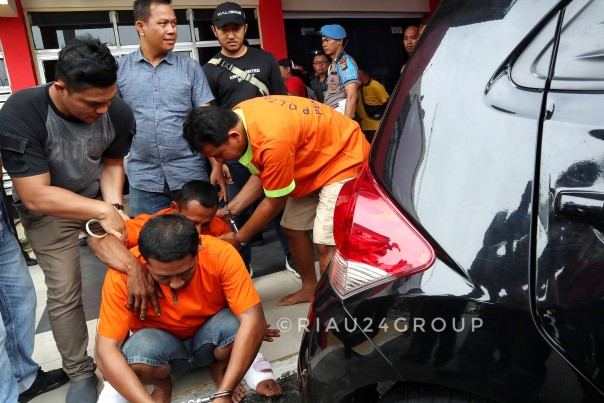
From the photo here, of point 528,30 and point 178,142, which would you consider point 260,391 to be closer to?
point 178,142

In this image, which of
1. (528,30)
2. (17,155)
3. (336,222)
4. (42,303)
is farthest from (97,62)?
(42,303)

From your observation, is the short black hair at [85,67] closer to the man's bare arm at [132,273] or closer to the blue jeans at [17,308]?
the man's bare arm at [132,273]

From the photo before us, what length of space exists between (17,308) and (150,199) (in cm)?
94

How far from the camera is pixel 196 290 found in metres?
2.09

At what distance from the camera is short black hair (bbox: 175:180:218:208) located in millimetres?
2434

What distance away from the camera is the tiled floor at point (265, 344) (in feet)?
7.72

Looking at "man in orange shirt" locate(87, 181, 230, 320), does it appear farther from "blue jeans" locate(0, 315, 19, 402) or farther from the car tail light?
the car tail light

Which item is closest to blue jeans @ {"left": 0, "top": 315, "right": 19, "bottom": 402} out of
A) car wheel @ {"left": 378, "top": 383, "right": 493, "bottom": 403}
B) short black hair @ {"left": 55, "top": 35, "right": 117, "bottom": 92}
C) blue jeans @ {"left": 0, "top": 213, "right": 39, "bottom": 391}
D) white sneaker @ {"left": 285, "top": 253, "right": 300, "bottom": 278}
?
blue jeans @ {"left": 0, "top": 213, "right": 39, "bottom": 391}

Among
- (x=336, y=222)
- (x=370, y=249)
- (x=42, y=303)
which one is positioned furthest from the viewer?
(x=42, y=303)

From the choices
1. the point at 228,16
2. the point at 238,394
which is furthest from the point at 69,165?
the point at 228,16

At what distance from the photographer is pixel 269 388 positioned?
213 centimetres

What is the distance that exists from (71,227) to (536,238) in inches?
79.4

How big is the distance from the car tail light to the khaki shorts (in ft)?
3.99

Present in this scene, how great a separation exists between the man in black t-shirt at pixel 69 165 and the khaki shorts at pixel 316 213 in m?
0.96
